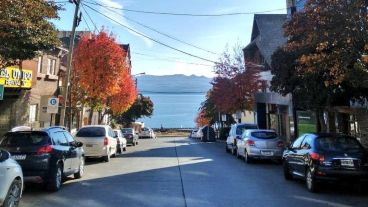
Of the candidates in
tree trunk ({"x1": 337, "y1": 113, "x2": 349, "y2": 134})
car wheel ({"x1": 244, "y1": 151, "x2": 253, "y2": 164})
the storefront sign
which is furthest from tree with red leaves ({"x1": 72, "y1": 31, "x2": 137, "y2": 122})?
tree trunk ({"x1": 337, "y1": 113, "x2": 349, "y2": 134})

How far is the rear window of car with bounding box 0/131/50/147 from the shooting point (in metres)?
11.8

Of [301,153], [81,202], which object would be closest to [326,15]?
[301,153]

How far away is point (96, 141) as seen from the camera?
2111 cm

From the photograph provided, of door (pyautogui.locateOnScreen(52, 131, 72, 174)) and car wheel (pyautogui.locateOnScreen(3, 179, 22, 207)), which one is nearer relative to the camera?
car wheel (pyautogui.locateOnScreen(3, 179, 22, 207))

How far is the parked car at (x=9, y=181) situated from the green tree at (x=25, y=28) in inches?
172

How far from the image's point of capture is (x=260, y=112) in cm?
4084

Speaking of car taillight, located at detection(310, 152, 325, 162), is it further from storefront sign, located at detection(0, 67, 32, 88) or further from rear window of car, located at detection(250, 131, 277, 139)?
storefront sign, located at detection(0, 67, 32, 88)

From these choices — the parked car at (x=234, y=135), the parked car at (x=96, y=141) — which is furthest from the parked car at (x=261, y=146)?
the parked car at (x=96, y=141)

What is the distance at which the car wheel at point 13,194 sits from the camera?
8.69 m

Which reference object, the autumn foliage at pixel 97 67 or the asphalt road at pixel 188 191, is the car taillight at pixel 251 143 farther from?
the autumn foliage at pixel 97 67

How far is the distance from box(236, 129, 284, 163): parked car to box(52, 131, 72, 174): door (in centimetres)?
908

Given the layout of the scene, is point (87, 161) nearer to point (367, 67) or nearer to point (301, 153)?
point (301, 153)

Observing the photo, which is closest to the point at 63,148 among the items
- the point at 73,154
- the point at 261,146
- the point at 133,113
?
the point at 73,154

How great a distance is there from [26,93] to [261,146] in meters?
13.7
